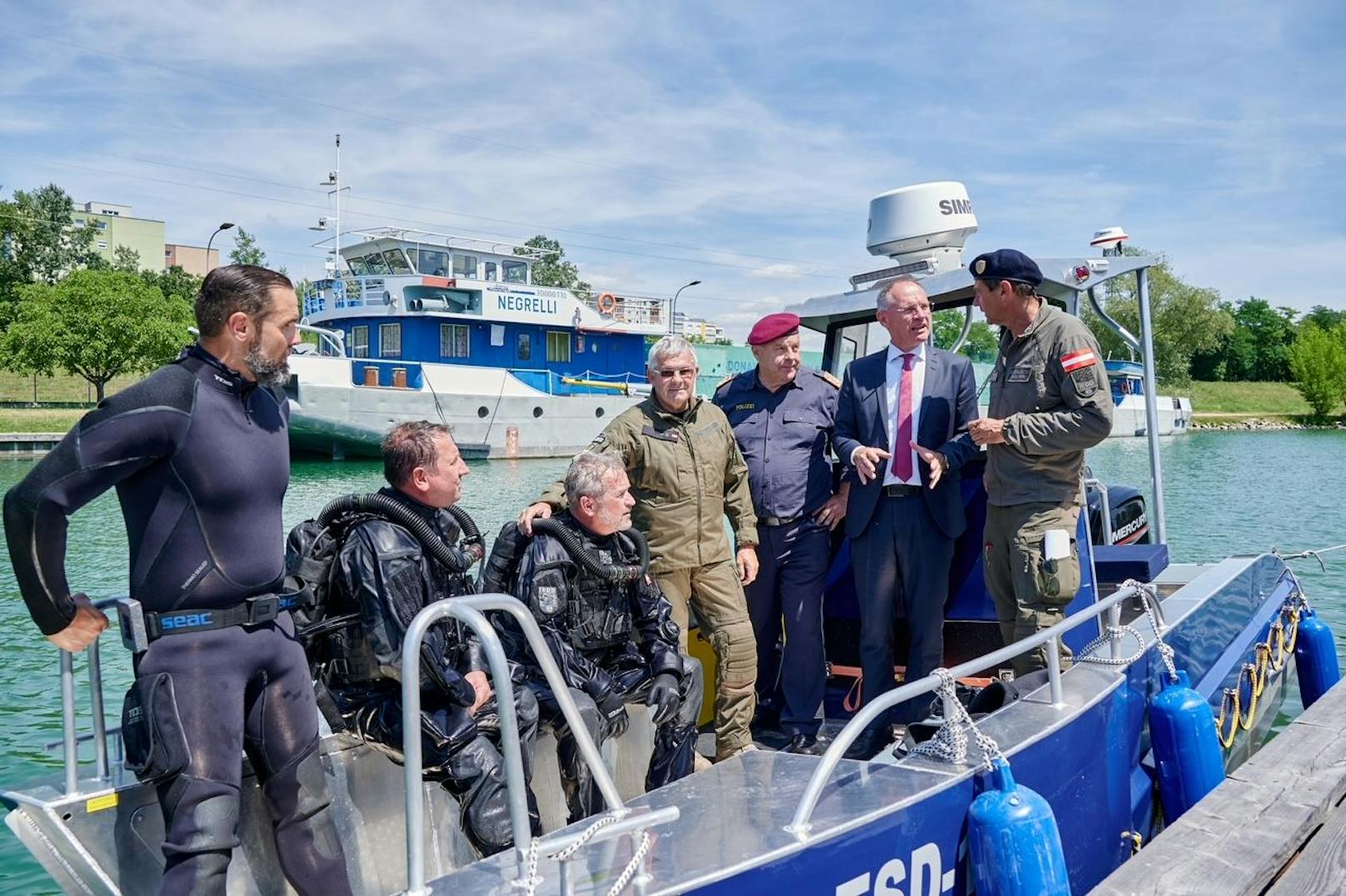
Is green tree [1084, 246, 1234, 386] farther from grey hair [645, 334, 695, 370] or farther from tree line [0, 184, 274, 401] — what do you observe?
grey hair [645, 334, 695, 370]

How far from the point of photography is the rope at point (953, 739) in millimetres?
2820

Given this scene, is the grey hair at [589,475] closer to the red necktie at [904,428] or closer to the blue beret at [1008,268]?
the red necktie at [904,428]

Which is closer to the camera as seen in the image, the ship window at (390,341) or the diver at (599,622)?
the diver at (599,622)

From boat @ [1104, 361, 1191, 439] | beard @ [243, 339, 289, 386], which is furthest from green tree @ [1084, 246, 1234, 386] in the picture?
beard @ [243, 339, 289, 386]

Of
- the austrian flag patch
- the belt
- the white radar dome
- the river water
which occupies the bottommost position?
the river water

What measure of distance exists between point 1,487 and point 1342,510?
83.4ft

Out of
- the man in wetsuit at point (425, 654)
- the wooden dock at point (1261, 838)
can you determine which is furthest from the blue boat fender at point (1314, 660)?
the man in wetsuit at point (425, 654)

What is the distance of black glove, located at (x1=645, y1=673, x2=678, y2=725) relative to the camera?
12.2 feet

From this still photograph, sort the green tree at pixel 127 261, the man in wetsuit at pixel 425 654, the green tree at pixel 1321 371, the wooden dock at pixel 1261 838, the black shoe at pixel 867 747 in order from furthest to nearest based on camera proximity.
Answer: the green tree at pixel 1321 371
the green tree at pixel 127 261
the black shoe at pixel 867 747
the wooden dock at pixel 1261 838
the man in wetsuit at pixel 425 654

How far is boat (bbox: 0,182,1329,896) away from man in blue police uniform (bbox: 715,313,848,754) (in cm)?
45

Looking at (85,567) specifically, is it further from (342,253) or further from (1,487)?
(342,253)

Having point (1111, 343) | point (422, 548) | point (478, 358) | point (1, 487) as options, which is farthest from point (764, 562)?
point (1111, 343)

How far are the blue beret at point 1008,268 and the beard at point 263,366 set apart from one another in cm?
283

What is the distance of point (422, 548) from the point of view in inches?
120
